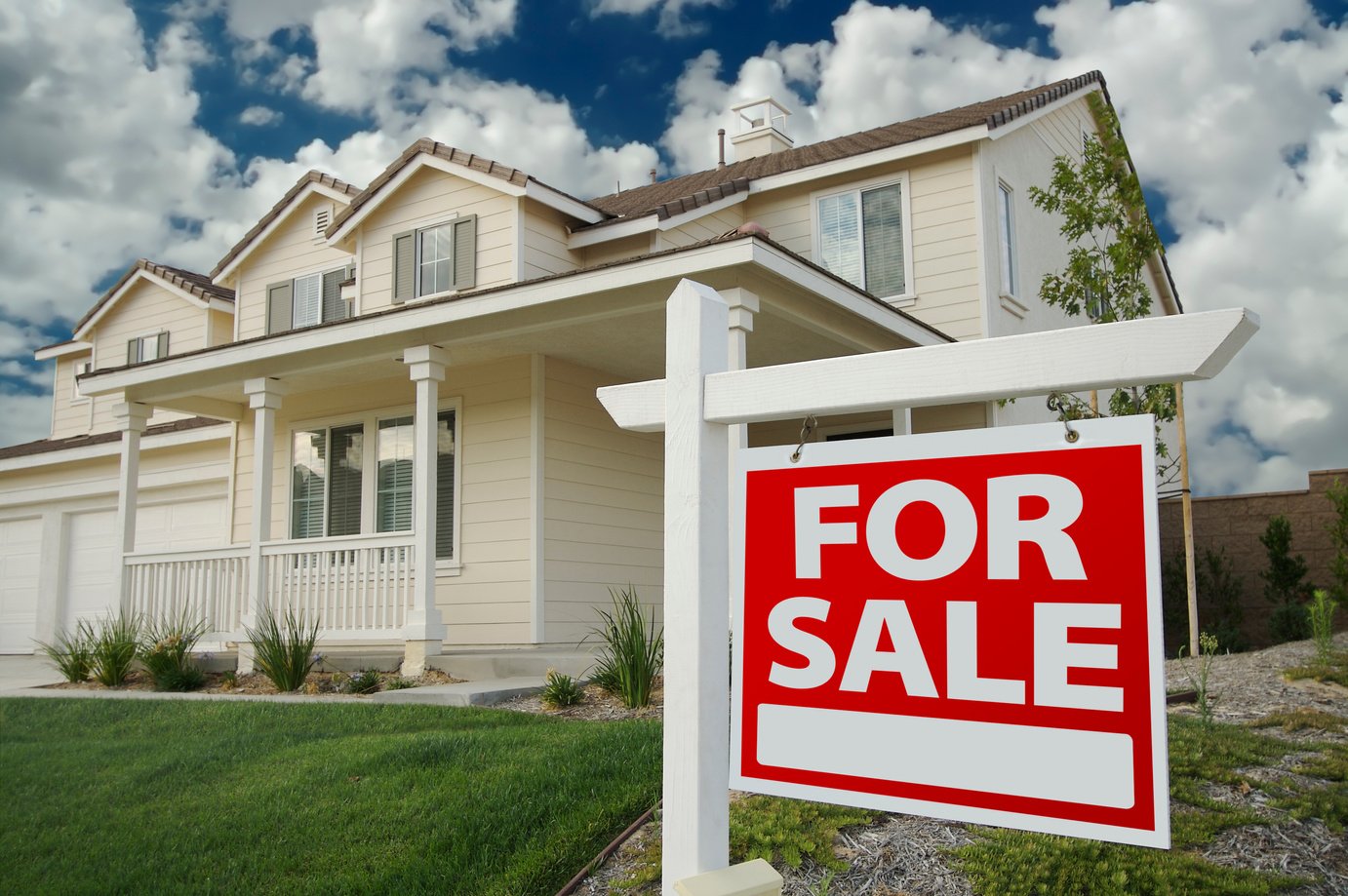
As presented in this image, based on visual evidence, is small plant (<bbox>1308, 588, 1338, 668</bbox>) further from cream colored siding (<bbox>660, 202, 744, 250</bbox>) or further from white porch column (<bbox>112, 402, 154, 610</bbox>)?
white porch column (<bbox>112, 402, 154, 610</bbox>)

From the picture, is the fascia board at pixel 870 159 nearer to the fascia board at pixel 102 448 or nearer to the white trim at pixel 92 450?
the fascia board at pixel 102 448

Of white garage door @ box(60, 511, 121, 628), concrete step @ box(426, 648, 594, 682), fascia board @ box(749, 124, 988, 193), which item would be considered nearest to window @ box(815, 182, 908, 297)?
fascia board @ box(749, 124, 988, 193)

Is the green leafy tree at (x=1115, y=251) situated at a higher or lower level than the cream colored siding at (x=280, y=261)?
lower

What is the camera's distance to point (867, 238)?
12664 millimetres

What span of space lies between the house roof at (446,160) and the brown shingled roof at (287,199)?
1892mm

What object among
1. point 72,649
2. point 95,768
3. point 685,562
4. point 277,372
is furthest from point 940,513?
point 72,649

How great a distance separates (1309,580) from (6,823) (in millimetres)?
12606

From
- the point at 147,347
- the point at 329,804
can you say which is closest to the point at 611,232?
the point at 329,804

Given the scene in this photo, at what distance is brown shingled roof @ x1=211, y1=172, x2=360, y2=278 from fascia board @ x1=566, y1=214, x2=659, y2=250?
4278 mm

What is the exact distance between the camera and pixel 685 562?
7.41ft

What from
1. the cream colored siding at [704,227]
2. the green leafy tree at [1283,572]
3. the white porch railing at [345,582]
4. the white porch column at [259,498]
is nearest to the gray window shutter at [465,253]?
the cream colored siding at [704,227]

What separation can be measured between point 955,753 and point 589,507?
9.45m

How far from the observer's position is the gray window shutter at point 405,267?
12.6m

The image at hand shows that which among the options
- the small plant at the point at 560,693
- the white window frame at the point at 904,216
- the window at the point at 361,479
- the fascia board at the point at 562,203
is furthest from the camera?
the white window frame at the point at 904,216
